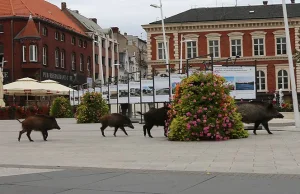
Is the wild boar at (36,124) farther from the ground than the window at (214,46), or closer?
closer

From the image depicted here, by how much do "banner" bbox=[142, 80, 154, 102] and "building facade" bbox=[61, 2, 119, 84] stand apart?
2003 inches

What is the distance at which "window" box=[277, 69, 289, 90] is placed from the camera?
213 feet

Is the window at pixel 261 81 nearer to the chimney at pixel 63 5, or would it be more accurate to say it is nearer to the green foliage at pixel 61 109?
the green foliage at pixel 61 109

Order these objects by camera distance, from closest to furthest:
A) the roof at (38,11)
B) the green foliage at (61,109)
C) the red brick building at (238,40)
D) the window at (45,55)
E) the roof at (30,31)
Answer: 1. the green foliage at (61,109)
2. the roof at (30,31)
3. the red brick building at (238,40)
4. the roof at (38,11)
5. the window at (45,55)

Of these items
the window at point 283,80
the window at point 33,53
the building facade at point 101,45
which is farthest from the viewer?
the building facade at point 101,45

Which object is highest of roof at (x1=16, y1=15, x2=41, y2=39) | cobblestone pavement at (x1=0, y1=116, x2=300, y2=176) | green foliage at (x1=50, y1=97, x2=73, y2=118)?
roof at (x1=16, y1=15, x2=41, y2=39)

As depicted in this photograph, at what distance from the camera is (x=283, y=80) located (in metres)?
64.9

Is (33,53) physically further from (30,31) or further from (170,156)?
(170,156)

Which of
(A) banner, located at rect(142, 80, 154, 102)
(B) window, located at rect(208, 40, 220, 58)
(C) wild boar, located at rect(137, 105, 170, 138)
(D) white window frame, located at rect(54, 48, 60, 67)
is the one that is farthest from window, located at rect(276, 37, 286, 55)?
(C) wild boar, located at rect(137, 105, 170, 138)

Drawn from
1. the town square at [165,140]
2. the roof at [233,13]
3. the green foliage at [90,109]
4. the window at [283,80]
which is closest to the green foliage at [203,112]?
the town square at [165,140]

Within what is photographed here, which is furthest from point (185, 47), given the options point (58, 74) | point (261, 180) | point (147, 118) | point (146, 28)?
point (261, 180)

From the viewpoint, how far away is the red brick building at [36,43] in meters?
64.2

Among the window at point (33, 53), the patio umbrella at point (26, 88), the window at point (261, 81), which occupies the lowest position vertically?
the patio umbrella at point (26, 88)

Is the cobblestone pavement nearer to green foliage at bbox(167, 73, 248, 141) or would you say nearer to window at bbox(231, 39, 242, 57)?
green foliage at bbox(167, 73, 248, 141)
